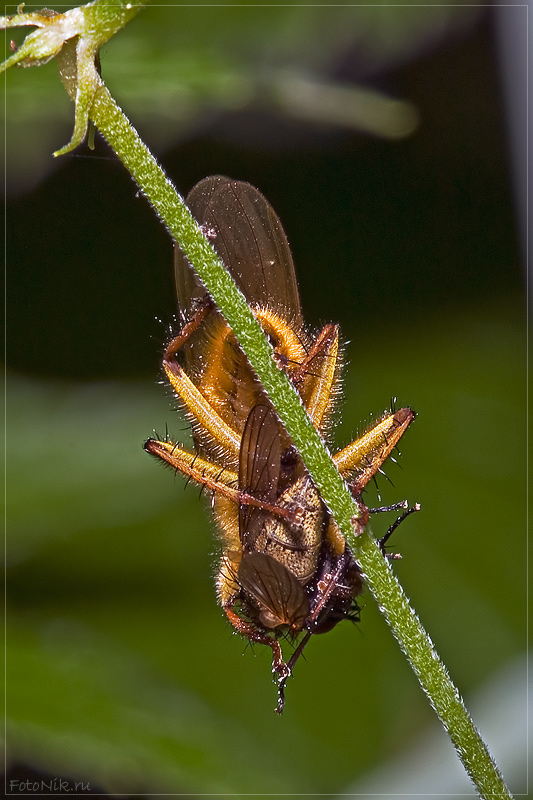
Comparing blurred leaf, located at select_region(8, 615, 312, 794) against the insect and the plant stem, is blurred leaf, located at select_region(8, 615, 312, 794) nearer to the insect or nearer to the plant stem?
the insect

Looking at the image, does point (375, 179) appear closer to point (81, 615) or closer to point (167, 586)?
point (167, 586)

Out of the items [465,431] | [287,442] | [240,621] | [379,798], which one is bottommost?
[379,798]

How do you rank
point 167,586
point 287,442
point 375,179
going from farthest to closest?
point 375,179 < point 167,586 < point 287,442

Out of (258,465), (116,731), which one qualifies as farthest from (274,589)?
(116,731)

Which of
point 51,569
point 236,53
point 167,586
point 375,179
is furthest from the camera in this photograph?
point 375,179

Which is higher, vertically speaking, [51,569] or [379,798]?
[51,569]

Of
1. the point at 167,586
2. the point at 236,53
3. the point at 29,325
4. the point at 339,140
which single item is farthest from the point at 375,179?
the point at 167,586
